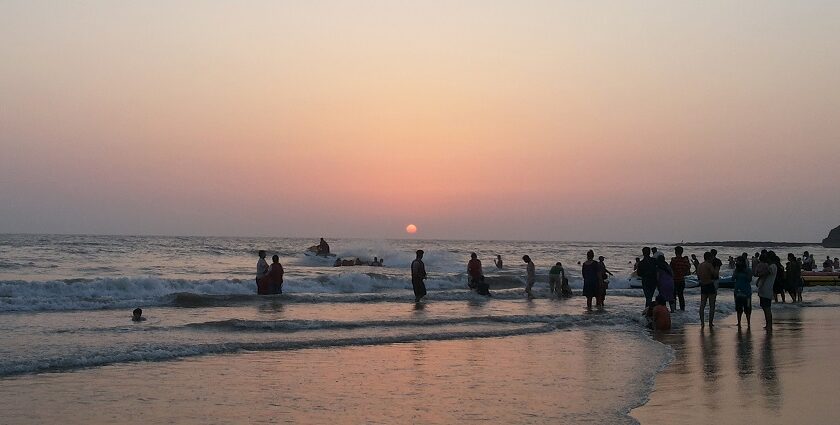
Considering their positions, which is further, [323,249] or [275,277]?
[323,249]

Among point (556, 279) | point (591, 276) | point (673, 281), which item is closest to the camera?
point (673, 281)

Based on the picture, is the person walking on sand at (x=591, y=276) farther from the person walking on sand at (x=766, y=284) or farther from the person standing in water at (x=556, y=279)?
the person walking on sand at (x=766, y=284)

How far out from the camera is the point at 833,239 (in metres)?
154

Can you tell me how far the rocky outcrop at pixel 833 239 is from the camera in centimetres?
15288

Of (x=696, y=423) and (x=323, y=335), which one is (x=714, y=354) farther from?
(x=323, y=335)

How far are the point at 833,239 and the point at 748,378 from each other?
530ft

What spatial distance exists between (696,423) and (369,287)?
2749 cm

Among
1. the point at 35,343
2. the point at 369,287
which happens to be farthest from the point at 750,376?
the point at 369,287

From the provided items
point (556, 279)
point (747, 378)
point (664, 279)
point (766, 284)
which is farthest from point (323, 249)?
point (747, 378)

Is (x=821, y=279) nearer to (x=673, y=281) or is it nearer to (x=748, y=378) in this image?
(x=673, y=281)

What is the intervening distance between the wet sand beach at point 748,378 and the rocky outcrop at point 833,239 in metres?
152

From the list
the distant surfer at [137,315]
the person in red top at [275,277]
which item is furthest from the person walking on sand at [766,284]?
the person in red top at [275,277]

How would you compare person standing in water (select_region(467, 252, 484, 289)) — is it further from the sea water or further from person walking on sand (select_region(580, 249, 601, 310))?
person walking on sand (select_region(580, 249, 601, 310))

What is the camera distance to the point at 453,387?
409 inches
